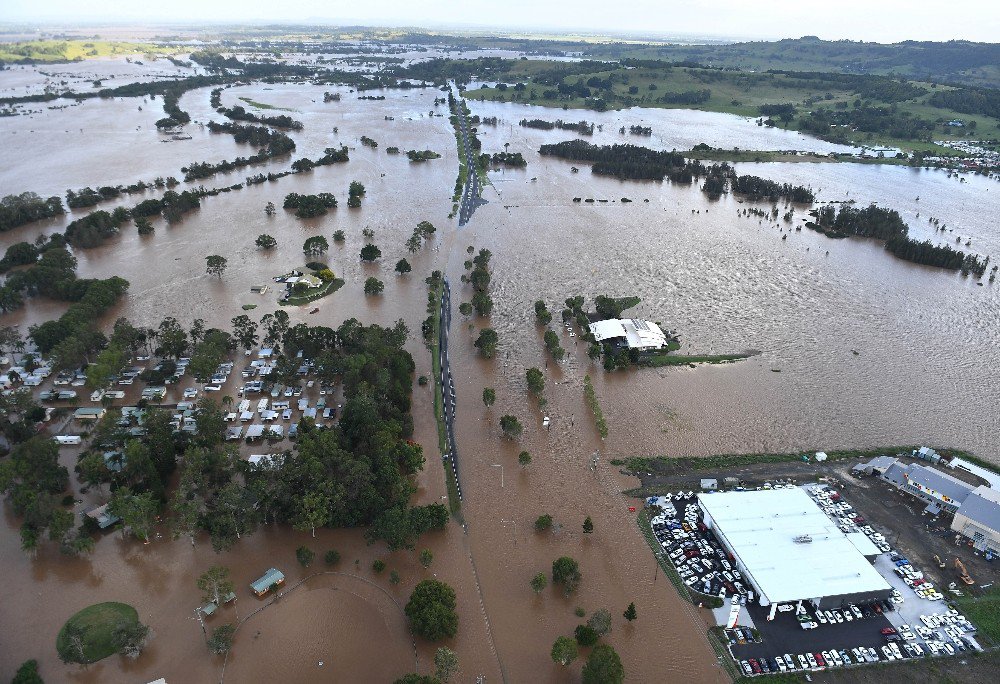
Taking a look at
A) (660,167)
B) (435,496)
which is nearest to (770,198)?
(660,167)

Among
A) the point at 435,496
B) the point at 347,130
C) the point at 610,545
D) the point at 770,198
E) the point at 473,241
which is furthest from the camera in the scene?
the point at 347,130

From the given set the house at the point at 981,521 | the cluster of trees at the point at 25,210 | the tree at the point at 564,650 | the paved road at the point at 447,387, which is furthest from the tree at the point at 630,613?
the cluster of trees at the point at 25,210

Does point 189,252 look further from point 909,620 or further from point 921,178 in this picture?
point 921,178

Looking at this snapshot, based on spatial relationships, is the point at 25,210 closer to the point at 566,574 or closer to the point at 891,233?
the point at 566,574

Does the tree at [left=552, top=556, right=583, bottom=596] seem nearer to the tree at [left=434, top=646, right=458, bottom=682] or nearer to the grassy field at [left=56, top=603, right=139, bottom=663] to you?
the tree at [left=434, top=646, right=458, bottom=682]

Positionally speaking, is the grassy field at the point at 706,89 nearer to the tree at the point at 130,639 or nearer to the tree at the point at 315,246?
the tree at the point at 315,246

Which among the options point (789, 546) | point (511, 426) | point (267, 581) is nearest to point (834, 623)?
point (789, 546)
